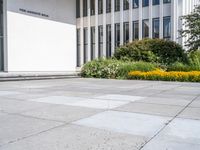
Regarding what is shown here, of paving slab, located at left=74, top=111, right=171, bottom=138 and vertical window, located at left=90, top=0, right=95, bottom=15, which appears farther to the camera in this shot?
vertical window, located at left=90, top=0, right=95, bottom=15

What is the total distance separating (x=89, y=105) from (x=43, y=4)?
74.0ft

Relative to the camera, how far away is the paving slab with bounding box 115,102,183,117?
7008mm

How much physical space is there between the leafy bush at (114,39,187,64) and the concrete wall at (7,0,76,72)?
25.7 ft

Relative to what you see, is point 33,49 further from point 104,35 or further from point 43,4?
point 104,35

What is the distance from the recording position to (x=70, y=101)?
28.7 feet

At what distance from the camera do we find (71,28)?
105 feet

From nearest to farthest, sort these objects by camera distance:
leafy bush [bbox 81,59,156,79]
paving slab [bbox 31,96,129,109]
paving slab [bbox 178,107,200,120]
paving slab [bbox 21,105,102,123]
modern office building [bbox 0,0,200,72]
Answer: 1. paving slab [bbox 21,105,102,123]
2. paving slab [bbox 178,107,200,120]
3. paving slab [bbox 31,96,129,109]
4. leafy bush [bbox 81,59,156,79]
5. modern office building [bbox 0,0,200,72]

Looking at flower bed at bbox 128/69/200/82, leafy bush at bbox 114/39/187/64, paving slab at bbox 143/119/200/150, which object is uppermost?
leafy bush at bbox 114/39/187/64

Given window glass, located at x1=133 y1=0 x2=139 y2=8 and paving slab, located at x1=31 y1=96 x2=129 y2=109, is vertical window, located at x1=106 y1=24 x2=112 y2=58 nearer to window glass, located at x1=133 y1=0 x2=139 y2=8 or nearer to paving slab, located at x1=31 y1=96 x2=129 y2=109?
window glass, located at x1=133 y1=0 x2=139 y2=8

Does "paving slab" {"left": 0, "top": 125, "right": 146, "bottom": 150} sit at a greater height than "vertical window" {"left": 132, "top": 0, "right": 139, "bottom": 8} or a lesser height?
lesser

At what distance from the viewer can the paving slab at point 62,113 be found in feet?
21.0

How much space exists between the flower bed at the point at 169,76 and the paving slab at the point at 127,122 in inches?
466

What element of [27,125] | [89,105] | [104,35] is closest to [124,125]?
[27,125]

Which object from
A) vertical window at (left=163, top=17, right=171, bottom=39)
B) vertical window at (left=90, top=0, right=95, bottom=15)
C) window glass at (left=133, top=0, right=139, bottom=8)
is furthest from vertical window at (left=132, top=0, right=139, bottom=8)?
vertical window at (left=90, top=0, right=95, bottom=15)
